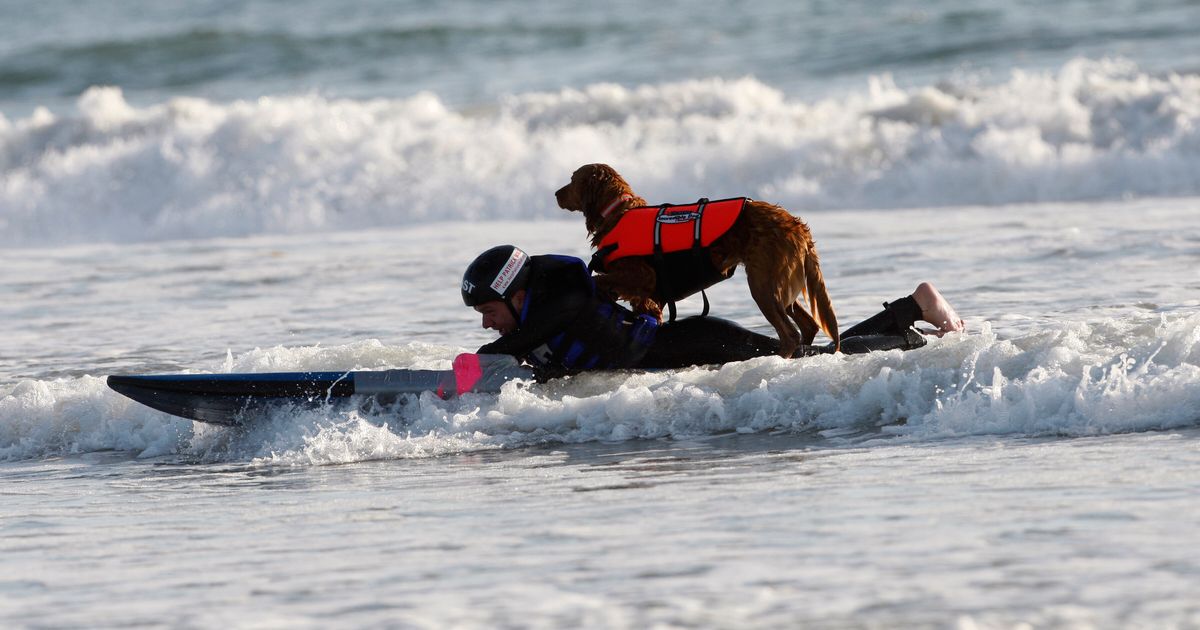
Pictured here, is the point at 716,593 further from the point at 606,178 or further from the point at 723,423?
the point at 606,178

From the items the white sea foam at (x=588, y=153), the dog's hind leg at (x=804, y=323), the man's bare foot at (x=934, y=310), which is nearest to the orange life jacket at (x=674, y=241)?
the dog's hind leg at (x=804, y=323)

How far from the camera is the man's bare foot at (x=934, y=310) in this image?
286 inches

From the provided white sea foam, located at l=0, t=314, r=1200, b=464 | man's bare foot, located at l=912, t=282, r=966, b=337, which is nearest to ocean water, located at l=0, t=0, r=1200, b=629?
white sea foam, located at l=0, t=314, r=1200, b=464

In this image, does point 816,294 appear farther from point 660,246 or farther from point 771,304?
point 660,246

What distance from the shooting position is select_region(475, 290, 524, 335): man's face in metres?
6.88

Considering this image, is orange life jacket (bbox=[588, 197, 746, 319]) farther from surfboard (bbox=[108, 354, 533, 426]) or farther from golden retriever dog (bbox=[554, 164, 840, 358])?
surfboard (bbox=[108, 354, 533, 426])

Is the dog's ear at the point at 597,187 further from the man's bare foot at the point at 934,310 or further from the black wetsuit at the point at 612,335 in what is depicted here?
the man's bare foot at the point at 934,310

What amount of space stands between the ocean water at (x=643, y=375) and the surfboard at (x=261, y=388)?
0.10m

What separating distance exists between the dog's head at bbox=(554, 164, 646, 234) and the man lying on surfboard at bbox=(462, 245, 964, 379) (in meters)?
0.30

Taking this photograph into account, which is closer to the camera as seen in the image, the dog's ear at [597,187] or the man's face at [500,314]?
the man's face at [500,314]

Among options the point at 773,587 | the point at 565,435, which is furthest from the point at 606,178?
the point at 773,587

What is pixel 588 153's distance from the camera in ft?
62.7

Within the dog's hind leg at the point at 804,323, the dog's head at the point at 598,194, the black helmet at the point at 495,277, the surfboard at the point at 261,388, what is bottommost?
the surfboard at the point at 261,388

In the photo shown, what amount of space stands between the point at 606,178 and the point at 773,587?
135 inches
